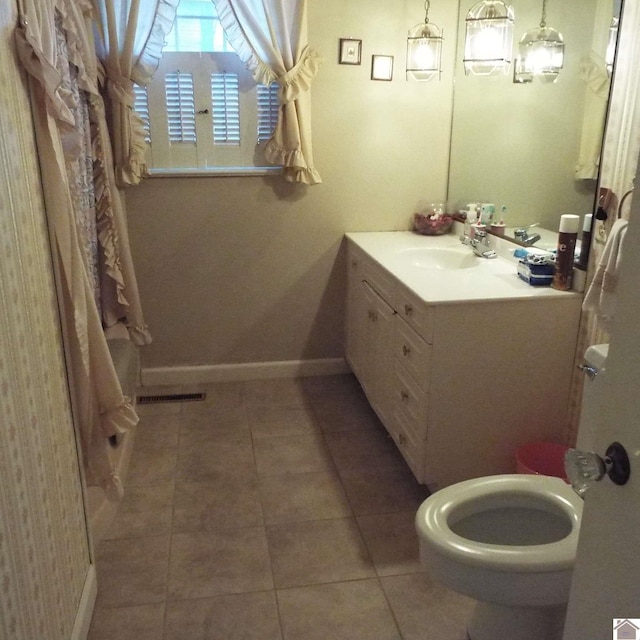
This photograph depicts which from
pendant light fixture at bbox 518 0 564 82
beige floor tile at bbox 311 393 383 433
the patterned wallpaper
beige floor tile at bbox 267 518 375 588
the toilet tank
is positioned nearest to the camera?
the patterned wallpaper

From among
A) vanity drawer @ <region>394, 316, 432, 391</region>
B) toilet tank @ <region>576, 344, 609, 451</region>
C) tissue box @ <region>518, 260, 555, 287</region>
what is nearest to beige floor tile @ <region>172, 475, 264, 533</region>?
vanity drawer @ <region>394, 316, 432, 391</region>

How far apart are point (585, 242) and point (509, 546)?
122 centimetres

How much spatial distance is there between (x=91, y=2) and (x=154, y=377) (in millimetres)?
1864

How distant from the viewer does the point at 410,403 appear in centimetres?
244

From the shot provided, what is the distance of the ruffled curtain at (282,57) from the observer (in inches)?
115

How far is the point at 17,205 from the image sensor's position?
4.44ft

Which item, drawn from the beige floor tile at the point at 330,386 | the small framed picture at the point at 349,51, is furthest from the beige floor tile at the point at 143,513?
the small framed picture at the point at 349,51

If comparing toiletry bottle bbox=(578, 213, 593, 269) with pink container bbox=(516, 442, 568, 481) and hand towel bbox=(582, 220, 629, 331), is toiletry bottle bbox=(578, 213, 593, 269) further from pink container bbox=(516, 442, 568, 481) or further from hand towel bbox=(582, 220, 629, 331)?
pink container bbox=(516, 442, 568, 481)

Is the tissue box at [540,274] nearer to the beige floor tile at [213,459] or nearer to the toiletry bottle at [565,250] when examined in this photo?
the toiletry bottle at [565,250]

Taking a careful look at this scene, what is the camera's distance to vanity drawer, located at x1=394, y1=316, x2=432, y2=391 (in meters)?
2.26

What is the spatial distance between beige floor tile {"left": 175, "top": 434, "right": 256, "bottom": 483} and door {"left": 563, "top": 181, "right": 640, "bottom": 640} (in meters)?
1.86

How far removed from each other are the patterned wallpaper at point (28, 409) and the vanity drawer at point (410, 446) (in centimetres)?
124

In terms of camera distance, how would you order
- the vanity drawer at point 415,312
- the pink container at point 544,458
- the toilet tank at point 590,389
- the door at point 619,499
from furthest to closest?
the pink container at point 544,458, the vanity drawer at point 415,312, the toilet tank at point 590,389, the door at point 619,499

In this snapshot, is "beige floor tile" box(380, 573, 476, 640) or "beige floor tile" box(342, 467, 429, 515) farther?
"beige floor tile" box(342, 467, 429, 515)
